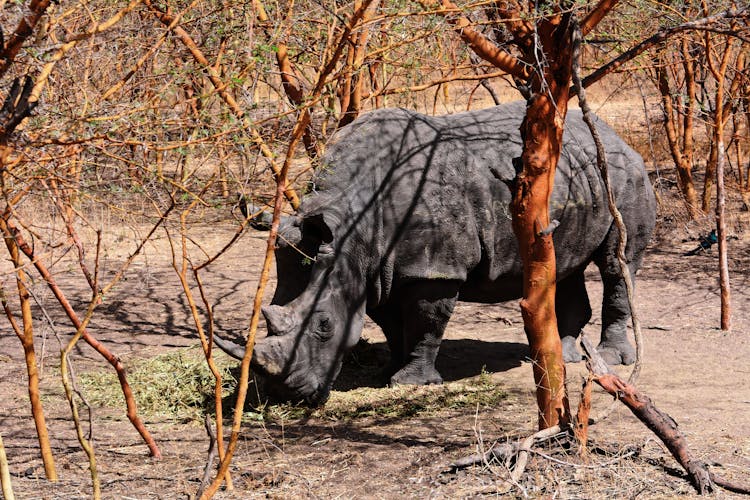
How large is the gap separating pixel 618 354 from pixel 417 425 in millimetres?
2396

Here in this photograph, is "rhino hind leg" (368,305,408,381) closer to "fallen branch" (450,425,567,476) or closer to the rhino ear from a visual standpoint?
the rhino ear

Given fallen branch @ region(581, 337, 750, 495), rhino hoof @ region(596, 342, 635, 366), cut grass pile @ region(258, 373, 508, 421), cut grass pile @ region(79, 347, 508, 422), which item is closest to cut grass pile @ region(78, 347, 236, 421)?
cut grass pile @ region(79, 347, 508, 422)

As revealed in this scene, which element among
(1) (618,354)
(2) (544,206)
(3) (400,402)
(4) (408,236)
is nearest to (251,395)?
(3) (400,402)

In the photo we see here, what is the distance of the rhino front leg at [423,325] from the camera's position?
270 inches

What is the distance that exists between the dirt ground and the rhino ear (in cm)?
112

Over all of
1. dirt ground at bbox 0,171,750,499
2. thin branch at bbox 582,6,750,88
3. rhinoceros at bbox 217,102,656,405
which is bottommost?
dirt ground at bbox 0,171,750,499

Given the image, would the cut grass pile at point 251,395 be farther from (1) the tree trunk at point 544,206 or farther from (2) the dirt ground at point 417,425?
(1) the tree trunk at point 544,206

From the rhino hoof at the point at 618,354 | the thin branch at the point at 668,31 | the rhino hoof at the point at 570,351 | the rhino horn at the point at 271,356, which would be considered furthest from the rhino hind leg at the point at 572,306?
the thin branch at the point at 668,31

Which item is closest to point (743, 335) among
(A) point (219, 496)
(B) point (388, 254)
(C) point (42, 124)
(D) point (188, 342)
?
(B) point (388, 254)

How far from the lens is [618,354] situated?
25.8 feet

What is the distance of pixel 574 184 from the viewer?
7.34 meters

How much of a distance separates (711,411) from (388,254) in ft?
7.66

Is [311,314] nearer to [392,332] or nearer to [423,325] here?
[423,325]

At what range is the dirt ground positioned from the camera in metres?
4.95
